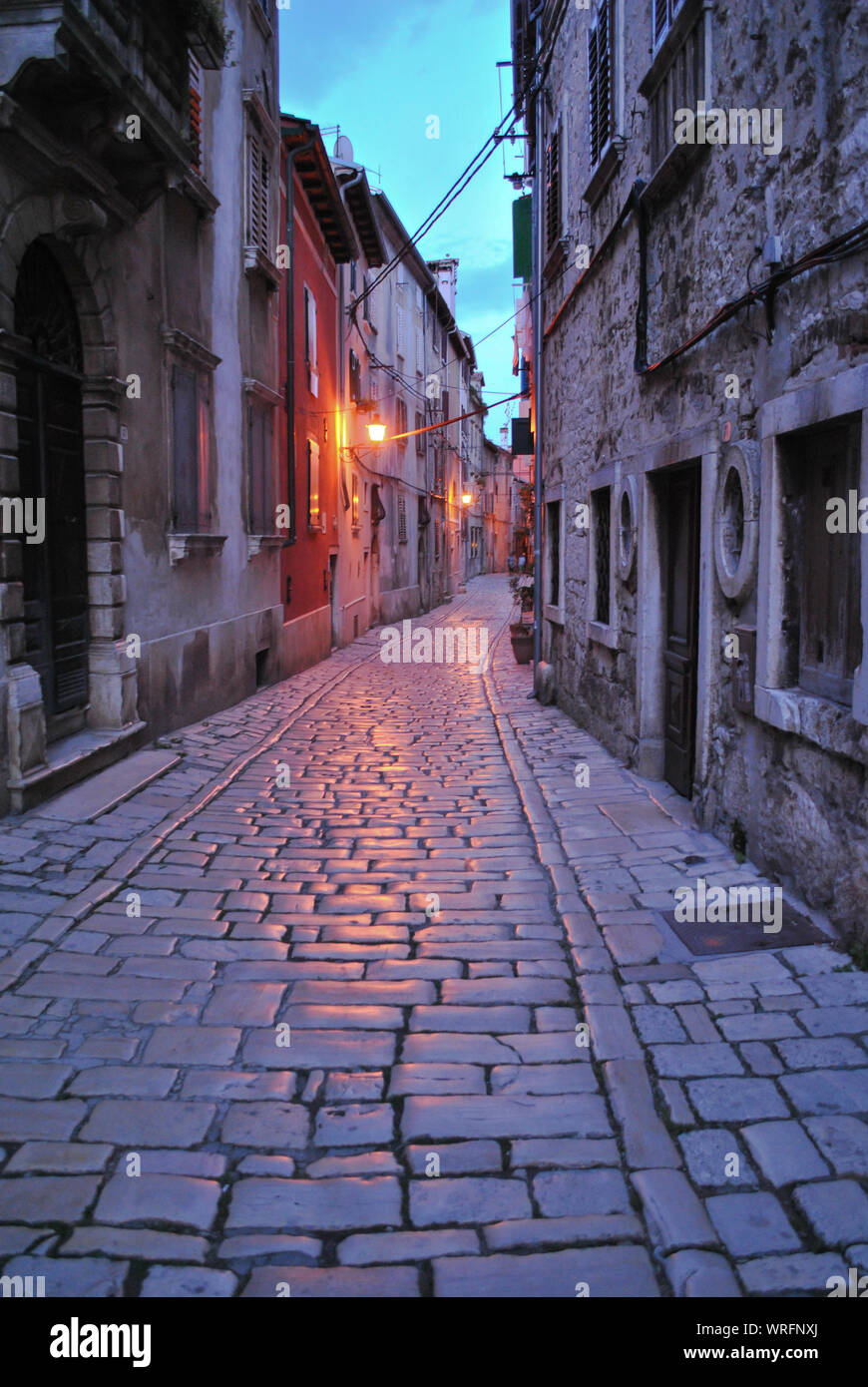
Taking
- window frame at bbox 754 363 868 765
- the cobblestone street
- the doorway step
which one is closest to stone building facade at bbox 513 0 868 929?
window frame at bbox 754 363 868 765

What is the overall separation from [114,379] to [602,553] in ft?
15.4

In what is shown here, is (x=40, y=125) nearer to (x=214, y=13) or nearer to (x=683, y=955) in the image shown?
(x=214, y=13)

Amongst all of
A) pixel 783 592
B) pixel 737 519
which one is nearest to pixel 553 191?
pixel 737 519

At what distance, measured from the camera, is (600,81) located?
30.1 feet

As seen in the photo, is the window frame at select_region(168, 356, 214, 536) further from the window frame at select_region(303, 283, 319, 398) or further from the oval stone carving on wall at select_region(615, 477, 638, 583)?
the window frame at select_region(303, 283, 319, 398)

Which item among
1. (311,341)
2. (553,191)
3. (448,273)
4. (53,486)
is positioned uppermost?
(448,273)

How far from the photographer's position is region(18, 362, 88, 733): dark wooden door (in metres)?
7.02

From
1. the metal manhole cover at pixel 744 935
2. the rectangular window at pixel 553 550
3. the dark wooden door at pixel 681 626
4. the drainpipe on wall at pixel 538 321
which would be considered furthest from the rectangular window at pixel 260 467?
the metal manhole cover at pixel 744 935

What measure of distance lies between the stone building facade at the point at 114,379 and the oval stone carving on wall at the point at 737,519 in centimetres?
419

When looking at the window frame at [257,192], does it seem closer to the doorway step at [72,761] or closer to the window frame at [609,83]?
the window frame at [609,83]

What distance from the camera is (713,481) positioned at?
595 cm

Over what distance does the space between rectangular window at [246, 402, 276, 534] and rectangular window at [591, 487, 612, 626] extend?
456 centimetres

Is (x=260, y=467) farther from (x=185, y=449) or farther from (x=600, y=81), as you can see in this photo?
(x=600, y=81)
